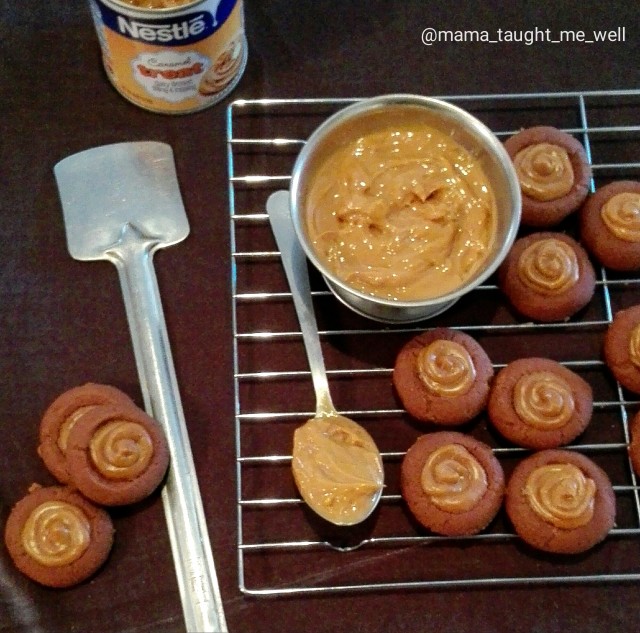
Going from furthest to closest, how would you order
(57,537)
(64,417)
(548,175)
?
1. (548,175)
2. (64,417)
3. (57,537)

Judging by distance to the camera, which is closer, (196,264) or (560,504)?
(560,504)

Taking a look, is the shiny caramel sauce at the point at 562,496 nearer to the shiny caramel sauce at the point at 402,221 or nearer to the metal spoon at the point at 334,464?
the metal spoon at the point at 334,464

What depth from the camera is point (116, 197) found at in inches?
66.2

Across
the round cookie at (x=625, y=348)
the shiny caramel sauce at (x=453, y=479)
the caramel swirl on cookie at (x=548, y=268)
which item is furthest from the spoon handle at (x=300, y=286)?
the round cookie at (x=625, y=348)

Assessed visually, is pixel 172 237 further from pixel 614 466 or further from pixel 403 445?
pixel 614 466

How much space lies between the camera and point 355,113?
5.06ft

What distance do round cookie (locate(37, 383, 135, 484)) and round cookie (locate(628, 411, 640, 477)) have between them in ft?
3.31

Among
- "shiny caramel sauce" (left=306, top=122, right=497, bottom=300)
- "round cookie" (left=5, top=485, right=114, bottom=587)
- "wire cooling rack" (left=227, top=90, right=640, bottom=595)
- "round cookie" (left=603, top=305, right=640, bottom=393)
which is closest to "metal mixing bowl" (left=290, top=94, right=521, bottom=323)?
"shiny caramel sauce" (left=306, top=122, right=497, bottom=300)

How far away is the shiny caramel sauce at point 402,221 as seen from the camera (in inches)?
58.2

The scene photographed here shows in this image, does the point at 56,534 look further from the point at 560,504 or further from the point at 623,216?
the point at 623,216

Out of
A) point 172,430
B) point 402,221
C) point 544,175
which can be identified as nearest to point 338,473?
point 172,430

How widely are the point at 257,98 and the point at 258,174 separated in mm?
214

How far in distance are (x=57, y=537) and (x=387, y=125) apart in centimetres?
105

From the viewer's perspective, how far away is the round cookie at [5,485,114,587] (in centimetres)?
141
